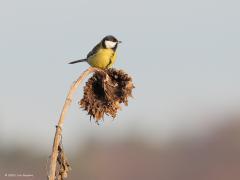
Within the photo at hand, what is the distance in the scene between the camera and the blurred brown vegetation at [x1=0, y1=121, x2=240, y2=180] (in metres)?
68.7

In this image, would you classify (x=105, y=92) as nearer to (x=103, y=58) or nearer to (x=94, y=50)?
(x=103, y=58)

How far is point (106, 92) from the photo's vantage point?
9.70 metres

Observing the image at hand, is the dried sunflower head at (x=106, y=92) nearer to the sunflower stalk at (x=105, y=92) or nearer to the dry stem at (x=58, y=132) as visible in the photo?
the sunflower stalk at (x=105, y=92)

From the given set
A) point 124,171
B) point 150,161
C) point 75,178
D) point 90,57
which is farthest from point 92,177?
point 90,57

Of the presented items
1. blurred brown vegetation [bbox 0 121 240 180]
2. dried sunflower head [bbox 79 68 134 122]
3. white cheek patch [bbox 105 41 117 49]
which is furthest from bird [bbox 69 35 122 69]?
blurred brown vegetation [bbox 0 121 240 180]

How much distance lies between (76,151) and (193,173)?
291 inches

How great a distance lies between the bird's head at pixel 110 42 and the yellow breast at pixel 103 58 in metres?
0.18

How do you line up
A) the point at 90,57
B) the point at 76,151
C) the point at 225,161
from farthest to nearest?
1. the point at 225,161
2. the point at 76,151
3. the point at 90,57

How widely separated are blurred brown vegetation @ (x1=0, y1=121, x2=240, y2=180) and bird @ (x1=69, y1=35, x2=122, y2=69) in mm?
46972

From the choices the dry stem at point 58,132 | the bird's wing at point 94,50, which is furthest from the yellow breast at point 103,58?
the dry stem at point 58,132

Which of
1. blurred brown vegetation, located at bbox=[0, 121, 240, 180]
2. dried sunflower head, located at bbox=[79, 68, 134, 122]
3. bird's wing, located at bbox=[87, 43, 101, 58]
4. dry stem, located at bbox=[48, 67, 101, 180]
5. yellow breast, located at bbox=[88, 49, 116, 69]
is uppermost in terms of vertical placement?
blurred brown vegetation, located at bbox=[0, 121, 240, 180]

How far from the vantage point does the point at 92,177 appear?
6225cm

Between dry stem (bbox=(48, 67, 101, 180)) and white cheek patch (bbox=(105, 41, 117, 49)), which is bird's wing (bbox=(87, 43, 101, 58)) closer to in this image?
white cheek patch (bbox=(105, 41, 117, 49))

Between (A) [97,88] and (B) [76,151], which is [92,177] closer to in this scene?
(B) [76,151]
